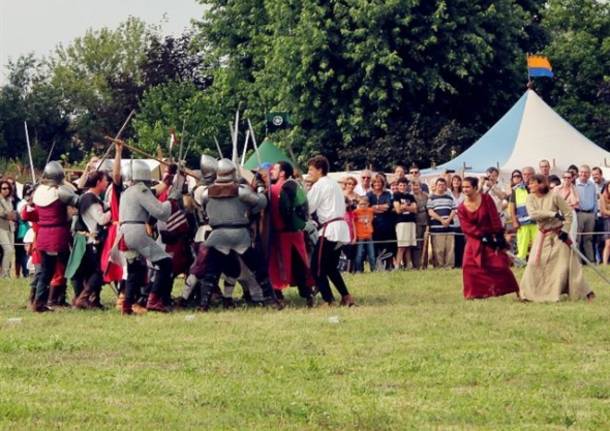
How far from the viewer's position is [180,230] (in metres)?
19.1

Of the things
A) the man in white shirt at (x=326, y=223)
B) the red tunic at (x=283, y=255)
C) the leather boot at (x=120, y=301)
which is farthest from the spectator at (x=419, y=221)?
the leather boot at (x=120, y=301)

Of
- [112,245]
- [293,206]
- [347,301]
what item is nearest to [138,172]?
[112,245]

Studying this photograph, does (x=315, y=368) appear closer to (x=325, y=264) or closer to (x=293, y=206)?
(x=325, y=264)

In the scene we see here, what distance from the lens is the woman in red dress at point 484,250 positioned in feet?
65.4

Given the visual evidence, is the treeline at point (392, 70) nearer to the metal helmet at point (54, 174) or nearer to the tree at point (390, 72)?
Result: the tree at point (390, 72)

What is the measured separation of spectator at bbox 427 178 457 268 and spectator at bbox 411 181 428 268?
200 millimetres

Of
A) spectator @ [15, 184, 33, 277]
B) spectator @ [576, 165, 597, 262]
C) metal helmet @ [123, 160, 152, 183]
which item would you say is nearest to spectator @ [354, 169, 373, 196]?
spectator @ [576, 165, 597, 262]

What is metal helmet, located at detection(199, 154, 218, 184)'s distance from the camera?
1919 cm

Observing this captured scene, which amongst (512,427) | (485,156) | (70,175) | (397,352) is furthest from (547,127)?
(512,427)

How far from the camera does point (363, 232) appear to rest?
25922mm

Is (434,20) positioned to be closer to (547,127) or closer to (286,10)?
(286,10)

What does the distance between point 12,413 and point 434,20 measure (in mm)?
35878

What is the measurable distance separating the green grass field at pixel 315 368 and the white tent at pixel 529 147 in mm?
12734

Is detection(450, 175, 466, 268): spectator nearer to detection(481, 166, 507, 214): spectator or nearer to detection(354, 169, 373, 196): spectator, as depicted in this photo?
detection(481, 166, 507, 214): spectator
